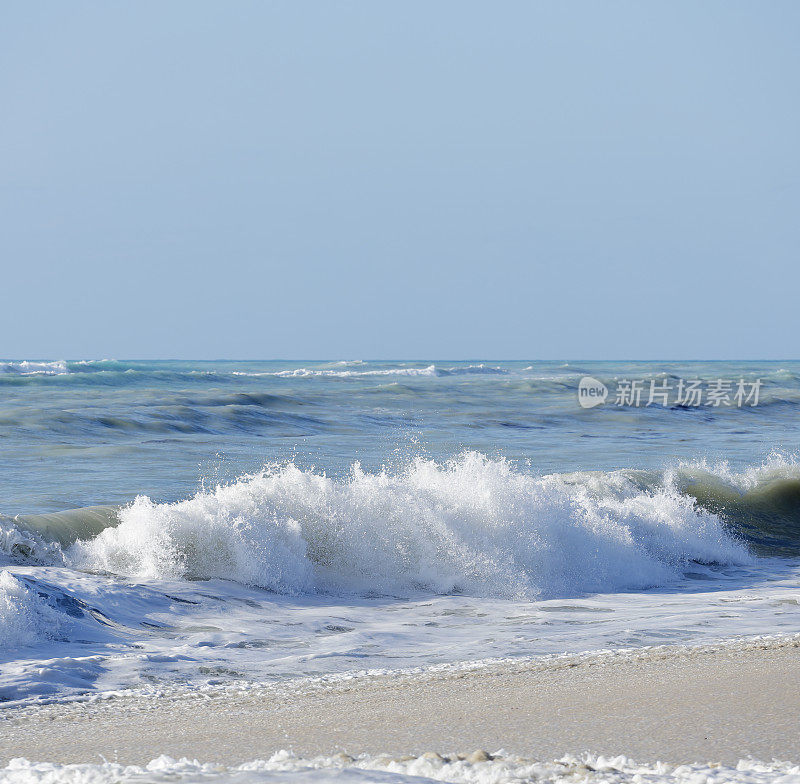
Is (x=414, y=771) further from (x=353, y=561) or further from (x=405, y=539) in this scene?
(x=405, y=539)

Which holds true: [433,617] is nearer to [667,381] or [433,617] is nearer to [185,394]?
[185,394]

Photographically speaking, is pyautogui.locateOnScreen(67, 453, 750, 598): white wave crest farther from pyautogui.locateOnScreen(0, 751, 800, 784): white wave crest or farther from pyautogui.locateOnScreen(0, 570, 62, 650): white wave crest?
pyautogui.locateOnScreen(0, 751, 800, 784): white wave crest

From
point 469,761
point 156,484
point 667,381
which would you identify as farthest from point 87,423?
point 667,381

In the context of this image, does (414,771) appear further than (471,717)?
No

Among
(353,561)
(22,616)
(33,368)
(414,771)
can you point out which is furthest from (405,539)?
(33,368)

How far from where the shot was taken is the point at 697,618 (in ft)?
19.0

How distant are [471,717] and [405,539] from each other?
378 cm

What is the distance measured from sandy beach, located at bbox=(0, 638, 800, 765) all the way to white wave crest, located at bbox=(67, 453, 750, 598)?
2.44 metres

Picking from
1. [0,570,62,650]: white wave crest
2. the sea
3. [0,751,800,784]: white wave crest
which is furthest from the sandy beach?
[0,570,62,650]: white wave crest

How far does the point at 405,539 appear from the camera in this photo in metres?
7.26

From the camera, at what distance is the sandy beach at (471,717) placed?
3.07 m

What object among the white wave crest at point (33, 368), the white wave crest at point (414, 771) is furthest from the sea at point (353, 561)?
the white wave crest at point (33, 368)

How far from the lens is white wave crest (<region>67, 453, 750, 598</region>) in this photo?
6574mm

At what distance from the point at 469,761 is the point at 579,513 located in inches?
224
